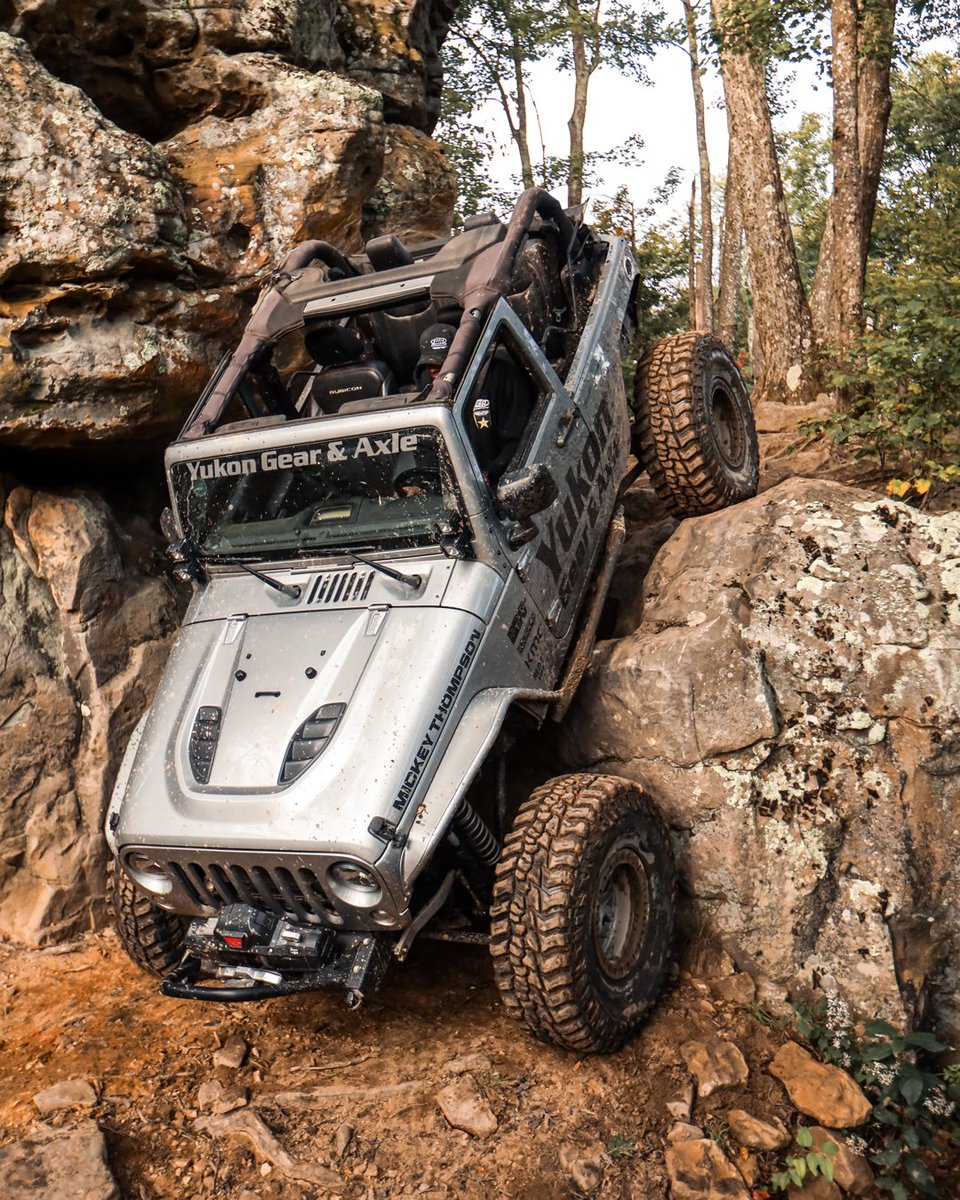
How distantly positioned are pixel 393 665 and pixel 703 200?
16.1 metres

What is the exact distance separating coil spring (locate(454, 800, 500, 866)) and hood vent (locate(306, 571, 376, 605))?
38.3 inches

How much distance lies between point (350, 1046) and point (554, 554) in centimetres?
223

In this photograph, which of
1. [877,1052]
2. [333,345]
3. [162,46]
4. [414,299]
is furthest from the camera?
[162,46]

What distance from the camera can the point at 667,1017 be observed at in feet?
13.3

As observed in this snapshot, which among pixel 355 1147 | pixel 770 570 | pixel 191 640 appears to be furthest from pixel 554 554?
pixel 355 1147

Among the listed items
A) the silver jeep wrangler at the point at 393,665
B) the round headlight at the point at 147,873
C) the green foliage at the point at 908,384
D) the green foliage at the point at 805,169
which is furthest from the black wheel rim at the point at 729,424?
the green foliage at the point at 805,169

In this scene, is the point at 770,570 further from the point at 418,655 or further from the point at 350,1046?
the point at 350,1046

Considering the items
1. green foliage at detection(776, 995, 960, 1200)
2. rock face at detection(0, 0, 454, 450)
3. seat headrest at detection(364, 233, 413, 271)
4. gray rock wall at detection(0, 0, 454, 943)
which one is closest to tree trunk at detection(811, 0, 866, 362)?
rock face at detection(0, 0, 454, 450)

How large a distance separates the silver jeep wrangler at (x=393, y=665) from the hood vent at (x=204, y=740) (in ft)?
0.03

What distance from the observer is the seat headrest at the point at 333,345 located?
524 cm

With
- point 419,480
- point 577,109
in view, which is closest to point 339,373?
point 419,480

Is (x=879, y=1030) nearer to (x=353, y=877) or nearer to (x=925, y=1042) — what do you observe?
(x=925, y=1042)

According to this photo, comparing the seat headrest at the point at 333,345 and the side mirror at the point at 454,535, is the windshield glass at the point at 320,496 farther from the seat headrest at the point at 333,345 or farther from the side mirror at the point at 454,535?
the seat headrest at the point at 333,345

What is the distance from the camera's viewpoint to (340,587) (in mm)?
4312
